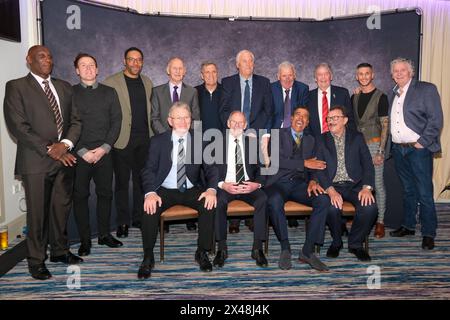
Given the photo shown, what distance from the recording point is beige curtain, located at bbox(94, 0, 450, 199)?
6.70 metres

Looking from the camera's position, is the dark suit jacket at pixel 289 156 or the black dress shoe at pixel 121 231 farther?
the black dress shoe at pixel 121 231

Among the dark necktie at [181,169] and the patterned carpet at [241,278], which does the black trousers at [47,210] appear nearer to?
the patterned carpet at [241,278]

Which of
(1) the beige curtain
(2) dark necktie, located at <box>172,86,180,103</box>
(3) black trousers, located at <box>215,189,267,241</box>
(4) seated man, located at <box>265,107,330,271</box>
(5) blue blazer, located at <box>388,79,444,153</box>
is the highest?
(1) the beige curtain

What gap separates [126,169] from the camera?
16.4 ft

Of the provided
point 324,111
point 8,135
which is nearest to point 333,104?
point 324,111

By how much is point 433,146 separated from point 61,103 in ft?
12.3

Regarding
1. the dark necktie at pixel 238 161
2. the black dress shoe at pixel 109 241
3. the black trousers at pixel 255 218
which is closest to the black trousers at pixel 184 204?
the black trousers at pixel 255 218

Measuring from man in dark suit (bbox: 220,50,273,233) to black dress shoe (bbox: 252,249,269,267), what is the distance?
143cm

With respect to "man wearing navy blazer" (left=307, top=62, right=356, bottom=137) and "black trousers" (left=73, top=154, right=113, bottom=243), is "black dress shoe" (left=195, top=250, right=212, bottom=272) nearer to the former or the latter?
"black trousers" (left=73, top=154, right=113, bottom=243)

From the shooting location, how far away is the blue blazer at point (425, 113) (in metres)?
4.52

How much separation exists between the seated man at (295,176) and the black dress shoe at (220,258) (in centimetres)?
55

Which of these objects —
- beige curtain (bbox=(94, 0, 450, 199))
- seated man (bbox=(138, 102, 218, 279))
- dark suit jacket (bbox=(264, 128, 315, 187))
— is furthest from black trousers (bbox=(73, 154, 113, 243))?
beige curtain (bbox=(94, 0, 450, 199))

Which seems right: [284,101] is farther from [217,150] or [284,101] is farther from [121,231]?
[121,231]
